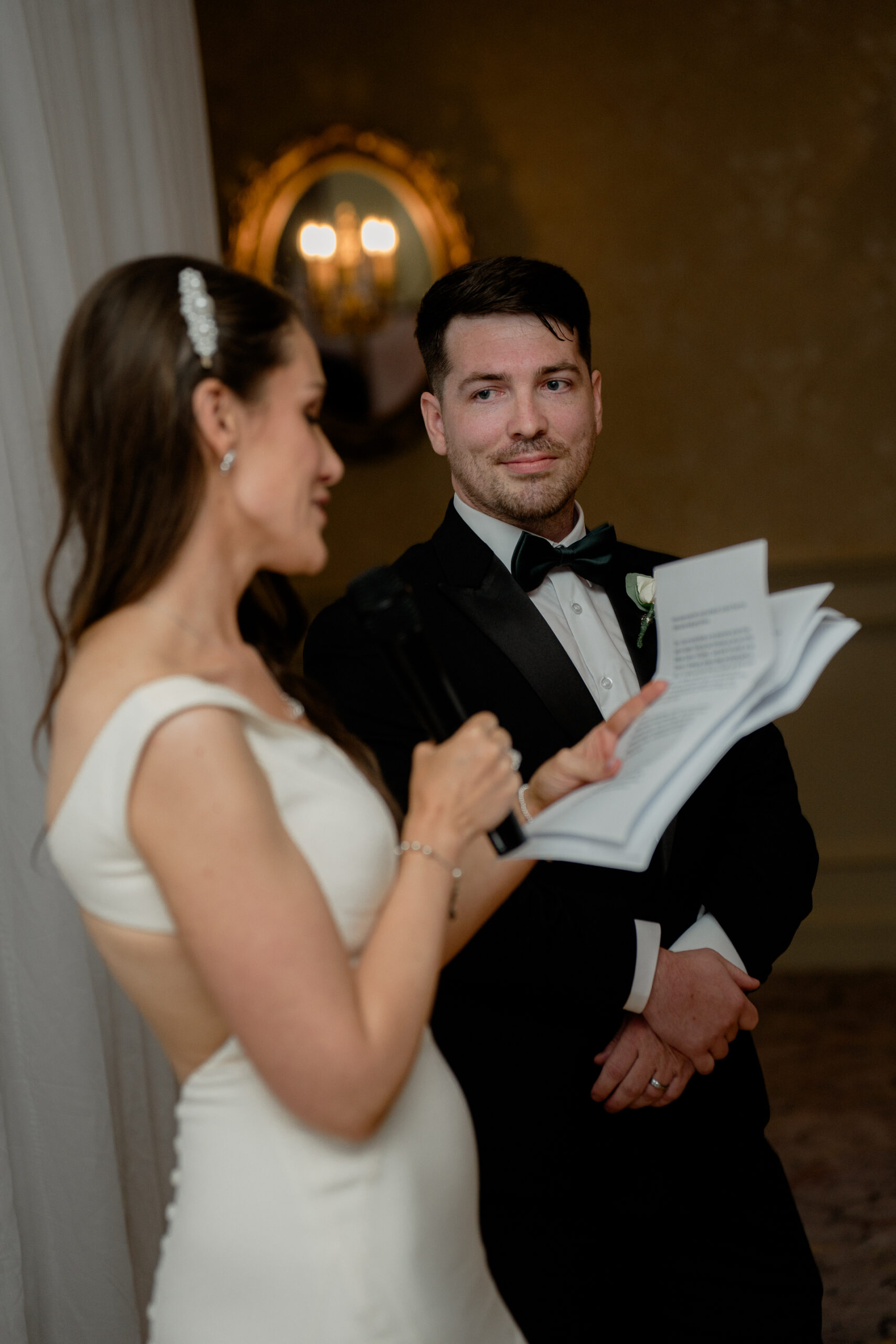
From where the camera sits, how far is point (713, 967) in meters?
1.77

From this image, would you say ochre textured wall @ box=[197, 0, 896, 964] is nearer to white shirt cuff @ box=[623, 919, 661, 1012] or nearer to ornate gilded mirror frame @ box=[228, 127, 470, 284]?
ornate gilded mirror frame @ box=[228, 127, 470, 284]

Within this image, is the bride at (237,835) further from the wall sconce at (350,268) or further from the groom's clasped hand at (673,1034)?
the wall sconce at (350,268)

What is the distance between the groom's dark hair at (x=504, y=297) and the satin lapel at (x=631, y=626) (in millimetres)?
352

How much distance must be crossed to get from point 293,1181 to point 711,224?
13.3 ft

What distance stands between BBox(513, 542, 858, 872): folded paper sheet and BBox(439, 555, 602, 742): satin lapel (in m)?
0.40

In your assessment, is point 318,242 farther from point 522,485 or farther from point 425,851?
point 425,851

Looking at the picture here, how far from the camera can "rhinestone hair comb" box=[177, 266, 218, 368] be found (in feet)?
3.43

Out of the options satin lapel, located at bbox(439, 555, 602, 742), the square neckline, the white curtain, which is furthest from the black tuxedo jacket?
the square neckline

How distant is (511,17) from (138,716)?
13.5 feet

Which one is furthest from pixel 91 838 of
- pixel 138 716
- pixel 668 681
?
pixel 668 681

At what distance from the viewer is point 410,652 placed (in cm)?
112

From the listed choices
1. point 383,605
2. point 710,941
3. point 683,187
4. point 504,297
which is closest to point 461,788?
point 383,605

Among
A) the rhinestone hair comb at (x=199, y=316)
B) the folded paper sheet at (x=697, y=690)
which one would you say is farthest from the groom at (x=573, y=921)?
the rhinestone hair comb at (x=199, y=316)

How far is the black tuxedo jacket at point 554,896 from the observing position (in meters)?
1.67
